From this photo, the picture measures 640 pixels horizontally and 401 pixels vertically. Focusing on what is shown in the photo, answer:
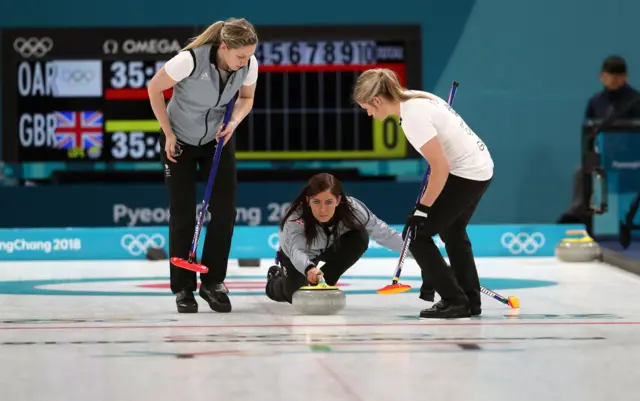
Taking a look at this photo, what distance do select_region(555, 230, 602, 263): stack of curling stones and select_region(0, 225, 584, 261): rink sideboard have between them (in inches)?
22.9

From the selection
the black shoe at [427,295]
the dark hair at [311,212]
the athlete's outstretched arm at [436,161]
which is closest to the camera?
the athlete's outstretched arm at [436,161]

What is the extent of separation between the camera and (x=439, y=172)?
185 inches

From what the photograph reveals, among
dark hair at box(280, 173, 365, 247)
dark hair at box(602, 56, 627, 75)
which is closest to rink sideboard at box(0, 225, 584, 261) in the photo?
dark hair at box(602, 56, 627, 75)

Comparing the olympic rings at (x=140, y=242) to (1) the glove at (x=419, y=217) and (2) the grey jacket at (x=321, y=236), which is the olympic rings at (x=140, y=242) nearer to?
(2) the grey jacket at (x=321, y=236)

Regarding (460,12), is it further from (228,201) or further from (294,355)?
(294,355)

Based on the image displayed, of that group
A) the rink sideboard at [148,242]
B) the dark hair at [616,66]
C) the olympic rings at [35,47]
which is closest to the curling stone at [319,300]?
the rink sideboard at [148,242]

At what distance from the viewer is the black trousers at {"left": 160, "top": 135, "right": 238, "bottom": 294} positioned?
→ 5.29m

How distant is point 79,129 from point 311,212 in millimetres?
4283

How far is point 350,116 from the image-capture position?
926cm

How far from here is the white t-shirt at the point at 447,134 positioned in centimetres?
472


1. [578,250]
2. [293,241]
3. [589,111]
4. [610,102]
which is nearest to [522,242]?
[578,250]

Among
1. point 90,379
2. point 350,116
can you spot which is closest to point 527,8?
point 350,116

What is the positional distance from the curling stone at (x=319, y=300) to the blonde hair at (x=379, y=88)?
2.74 feet

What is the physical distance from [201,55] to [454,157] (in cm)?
112
